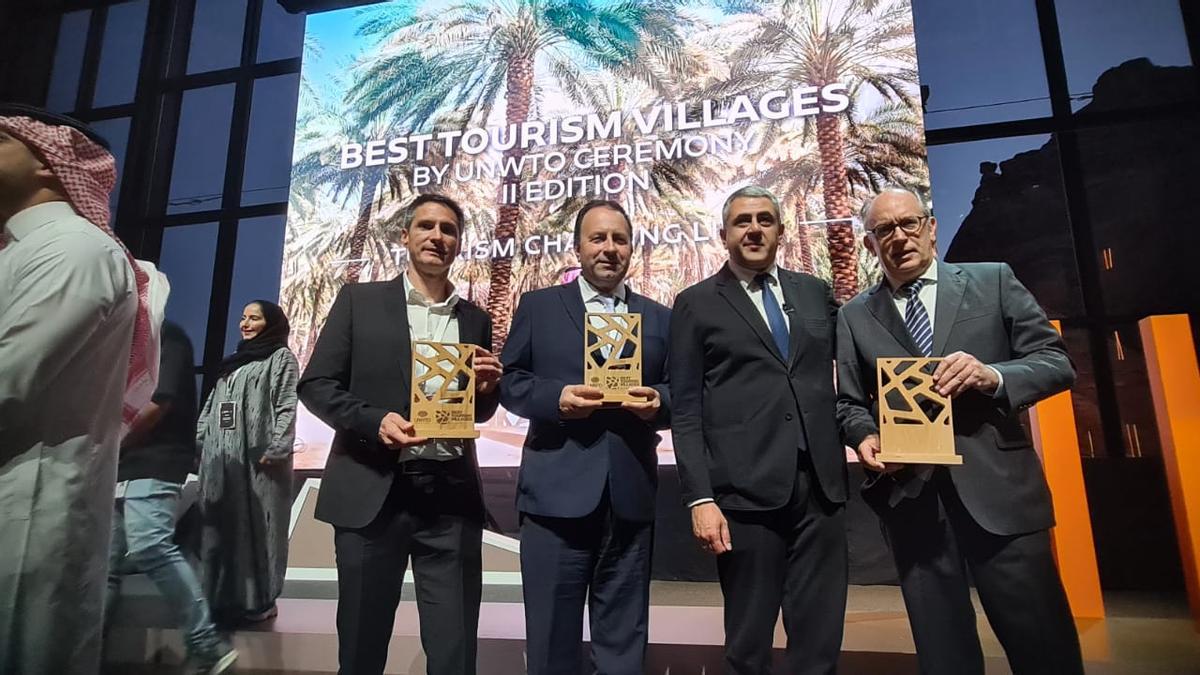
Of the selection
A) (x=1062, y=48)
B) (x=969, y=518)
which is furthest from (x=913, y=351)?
(x=1062, y=48)

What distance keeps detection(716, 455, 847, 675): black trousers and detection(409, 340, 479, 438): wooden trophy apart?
2.63 ft

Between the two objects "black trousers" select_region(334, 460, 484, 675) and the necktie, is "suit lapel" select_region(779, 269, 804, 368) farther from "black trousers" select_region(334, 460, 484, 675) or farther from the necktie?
"black trousers" select_region(334, 460, 484, 675)

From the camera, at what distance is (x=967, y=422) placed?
1.78 m

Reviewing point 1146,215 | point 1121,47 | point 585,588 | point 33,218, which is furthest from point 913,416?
point 33,218

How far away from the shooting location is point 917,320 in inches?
74.4

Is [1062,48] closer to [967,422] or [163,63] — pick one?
[967,422]

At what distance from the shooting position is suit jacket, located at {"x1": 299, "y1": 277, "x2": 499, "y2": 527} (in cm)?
189

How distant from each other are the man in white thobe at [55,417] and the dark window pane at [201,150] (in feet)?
5.00

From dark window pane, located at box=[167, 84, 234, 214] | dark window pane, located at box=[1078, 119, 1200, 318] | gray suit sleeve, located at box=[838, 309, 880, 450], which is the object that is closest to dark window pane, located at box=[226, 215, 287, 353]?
dark window pane, located at box=[167, 84, 234, 214]

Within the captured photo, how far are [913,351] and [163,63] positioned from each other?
159 inches

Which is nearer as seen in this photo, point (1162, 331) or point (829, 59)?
point (1162, 331)

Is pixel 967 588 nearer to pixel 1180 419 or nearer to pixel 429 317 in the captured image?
pixel 1180 419

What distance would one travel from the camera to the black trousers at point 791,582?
169 centimetres

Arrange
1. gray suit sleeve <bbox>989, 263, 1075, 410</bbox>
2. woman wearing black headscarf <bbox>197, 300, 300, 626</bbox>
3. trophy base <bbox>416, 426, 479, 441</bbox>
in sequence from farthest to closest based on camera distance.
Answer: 1. woman wearing black headscarf <bbox>197, 300, 300, 626</bbox>
2. trophy base <bbox>416, 426, 479, 441</bbox>
3. gray suit sleeve <bbox>989, 263, 1075, 410</bbox>
